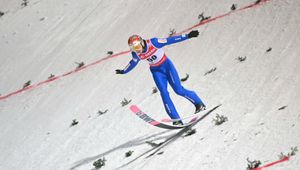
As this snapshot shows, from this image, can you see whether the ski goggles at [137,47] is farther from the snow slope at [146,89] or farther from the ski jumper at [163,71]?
the snow slope at [146,89]

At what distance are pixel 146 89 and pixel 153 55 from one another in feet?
12.6

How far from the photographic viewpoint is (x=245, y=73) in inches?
510

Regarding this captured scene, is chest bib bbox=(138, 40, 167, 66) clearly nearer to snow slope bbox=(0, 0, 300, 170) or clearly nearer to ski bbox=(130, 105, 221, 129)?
ski bbox=(130, 105, 221, 129)

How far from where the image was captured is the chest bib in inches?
447

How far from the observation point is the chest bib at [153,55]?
11.4 m

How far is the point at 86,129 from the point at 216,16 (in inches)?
238

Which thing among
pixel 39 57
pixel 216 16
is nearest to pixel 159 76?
pixel 216 16

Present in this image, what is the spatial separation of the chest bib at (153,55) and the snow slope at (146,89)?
152 centimetres

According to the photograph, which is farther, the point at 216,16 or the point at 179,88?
the point at 216,16

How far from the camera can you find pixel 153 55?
11.5 meters

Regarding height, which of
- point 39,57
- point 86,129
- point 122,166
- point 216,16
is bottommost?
point 122,166

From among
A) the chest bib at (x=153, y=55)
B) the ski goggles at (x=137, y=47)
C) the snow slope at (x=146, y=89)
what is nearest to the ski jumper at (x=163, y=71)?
the chest bib at (x=153, y=55)

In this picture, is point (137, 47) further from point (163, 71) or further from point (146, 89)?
point (146, 89)

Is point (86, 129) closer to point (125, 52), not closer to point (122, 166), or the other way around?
point (122, 166)
